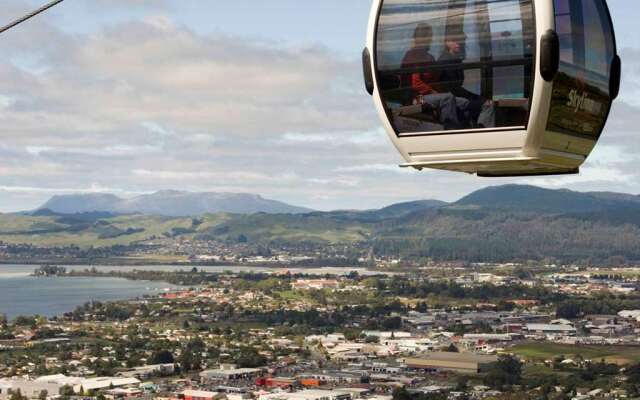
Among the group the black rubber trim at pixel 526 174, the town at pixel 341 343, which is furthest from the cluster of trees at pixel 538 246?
the black rubber trim at pixel 526 174

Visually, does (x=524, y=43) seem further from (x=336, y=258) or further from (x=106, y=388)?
(x=336, y=258)

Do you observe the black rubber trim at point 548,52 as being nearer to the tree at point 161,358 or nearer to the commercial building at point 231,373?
the commercial building at point 231,373

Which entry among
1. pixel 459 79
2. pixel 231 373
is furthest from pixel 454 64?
pixel 231 373

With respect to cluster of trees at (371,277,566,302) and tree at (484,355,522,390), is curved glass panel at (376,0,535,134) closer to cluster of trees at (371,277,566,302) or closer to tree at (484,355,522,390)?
tree at (484,355,522,390)

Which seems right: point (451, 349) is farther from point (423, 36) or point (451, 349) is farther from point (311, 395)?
point (423, 36)

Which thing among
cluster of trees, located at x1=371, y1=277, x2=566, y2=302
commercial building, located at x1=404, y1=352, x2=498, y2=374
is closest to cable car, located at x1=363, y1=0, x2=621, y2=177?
commercial building, located at x1=404, y1=352, x2=498, y2=374

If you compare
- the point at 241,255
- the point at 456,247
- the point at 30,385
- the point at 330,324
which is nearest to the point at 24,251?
the point at 241,255
